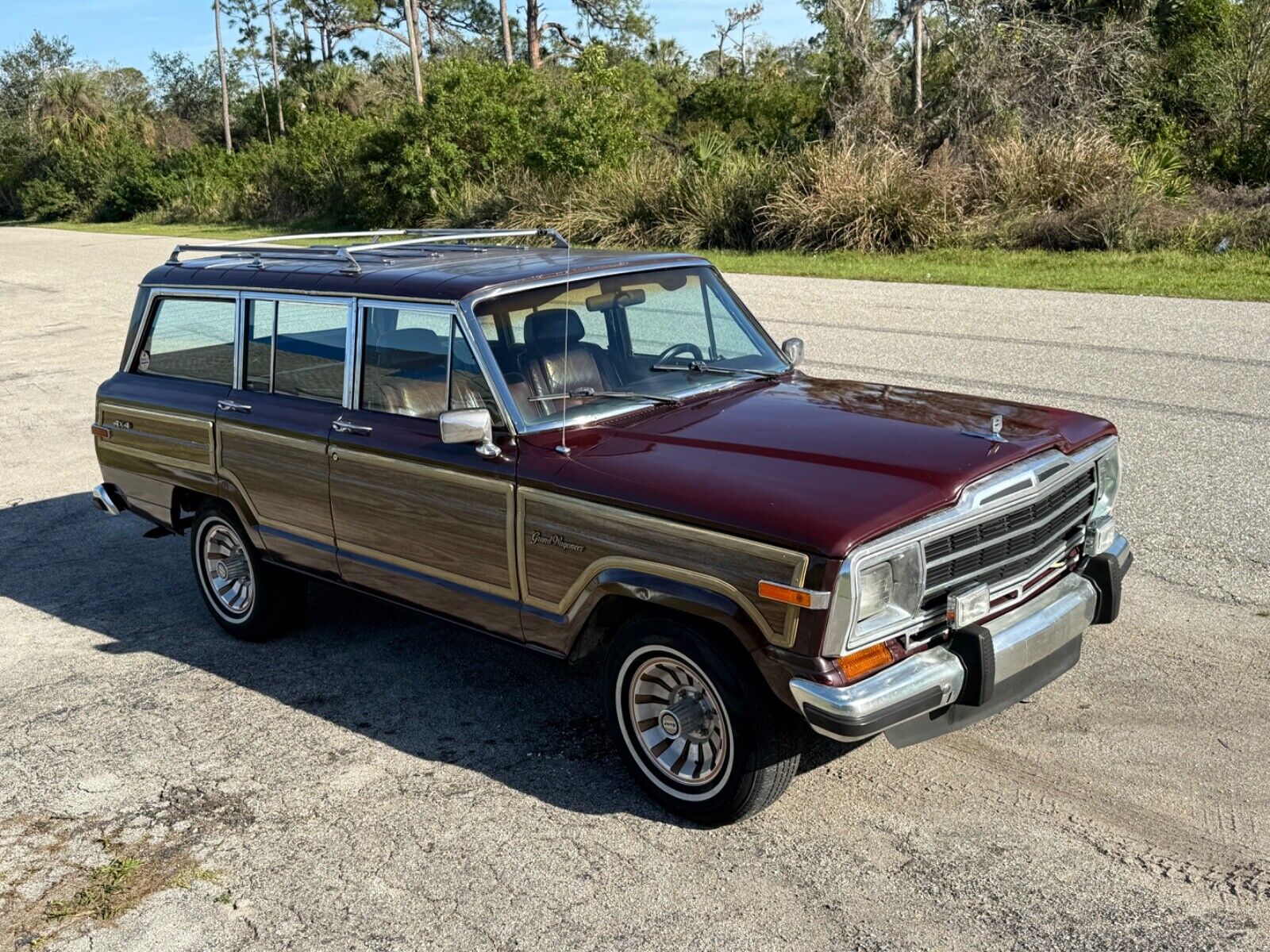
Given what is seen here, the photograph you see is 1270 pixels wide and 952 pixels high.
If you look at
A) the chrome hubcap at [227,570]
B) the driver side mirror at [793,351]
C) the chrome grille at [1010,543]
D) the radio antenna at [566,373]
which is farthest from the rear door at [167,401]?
the chrome grille at [1010,543]

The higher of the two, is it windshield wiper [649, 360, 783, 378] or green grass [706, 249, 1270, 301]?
windshield wiper [649, 360, 783, 378]

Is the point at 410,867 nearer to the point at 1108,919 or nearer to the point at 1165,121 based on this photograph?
the point at 1108,919

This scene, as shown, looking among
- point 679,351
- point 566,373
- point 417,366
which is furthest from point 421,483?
point 679,351

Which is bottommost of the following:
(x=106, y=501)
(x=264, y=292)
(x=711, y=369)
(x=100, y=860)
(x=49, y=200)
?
(x=100, y=860)

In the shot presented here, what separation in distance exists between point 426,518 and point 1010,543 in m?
2.24

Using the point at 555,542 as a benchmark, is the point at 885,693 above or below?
below

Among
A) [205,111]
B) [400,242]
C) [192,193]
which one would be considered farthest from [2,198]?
[400,242]

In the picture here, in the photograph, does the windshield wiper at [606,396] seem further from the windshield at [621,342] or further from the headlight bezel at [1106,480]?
the headlight bezel at [1106,480]

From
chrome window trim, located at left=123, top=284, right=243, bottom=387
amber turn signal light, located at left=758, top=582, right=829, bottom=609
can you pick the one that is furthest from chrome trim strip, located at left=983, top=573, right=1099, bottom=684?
chrome window trim, located at left=123, top=284, right=243, bottom=387

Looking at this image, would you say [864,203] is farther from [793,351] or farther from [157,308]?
[157,308]

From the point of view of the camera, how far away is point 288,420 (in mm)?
5562

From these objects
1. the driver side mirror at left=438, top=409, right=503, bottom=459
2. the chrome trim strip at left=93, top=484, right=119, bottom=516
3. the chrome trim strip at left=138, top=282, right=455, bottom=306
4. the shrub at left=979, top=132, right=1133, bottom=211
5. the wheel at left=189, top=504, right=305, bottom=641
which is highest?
the shrub at left=979, top=132, right=1133, bottom=211

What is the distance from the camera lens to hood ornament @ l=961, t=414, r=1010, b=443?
4312 mm

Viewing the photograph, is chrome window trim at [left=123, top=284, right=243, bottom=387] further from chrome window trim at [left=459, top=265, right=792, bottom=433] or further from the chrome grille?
the chrome grille
